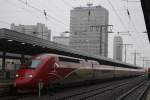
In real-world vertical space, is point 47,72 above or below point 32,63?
below

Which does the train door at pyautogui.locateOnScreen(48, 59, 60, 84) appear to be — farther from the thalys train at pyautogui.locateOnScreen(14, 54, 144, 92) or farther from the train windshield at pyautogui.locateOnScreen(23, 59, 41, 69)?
the train windshield at pyautogui.locateOnScreen(23, 59, 41, 69)

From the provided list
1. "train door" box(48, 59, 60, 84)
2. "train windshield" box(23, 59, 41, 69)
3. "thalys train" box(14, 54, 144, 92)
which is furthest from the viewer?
"train door" box(48, 59, 60, 84)

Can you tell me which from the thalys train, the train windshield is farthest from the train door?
the train windshield

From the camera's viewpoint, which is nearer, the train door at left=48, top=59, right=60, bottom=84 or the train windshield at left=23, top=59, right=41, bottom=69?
the train windshield at left=23, top=59, right=41, bottom=69

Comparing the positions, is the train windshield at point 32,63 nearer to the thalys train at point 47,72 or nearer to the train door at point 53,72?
the thalys train at point 47,72

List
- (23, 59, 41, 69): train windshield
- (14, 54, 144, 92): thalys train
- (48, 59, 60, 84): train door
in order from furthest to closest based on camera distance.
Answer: (48, 59, 60, 84): train door, (23, 59, 41, 69): train windshield, (14, 54, 144, 92): thalys train

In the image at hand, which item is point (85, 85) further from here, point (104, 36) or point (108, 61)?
point (104, 36)

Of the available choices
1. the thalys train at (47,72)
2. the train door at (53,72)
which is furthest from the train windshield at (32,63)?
the train door at (53,72)

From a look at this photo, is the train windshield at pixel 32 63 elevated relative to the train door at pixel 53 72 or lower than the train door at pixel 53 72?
elevated

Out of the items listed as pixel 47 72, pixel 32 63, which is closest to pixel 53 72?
pixel 47 72

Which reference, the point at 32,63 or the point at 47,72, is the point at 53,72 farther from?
the point at 32,63

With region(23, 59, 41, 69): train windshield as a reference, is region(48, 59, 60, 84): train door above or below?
below

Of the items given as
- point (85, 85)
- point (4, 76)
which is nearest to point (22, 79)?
point (4, 76)

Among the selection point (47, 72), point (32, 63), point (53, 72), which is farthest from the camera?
point (53, 72)
